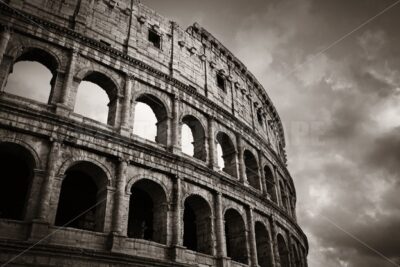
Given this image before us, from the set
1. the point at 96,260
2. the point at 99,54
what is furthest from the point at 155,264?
the point at 99,54

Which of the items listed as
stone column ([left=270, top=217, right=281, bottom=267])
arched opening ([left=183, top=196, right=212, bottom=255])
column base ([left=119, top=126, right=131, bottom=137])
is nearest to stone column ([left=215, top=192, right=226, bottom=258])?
arched opening ([left=183, top=196, right=212, bottom=255])

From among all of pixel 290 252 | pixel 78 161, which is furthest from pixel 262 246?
pixel 78 161

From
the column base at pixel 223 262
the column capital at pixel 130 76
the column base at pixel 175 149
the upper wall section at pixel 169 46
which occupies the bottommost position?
the column base at pixel 223 262

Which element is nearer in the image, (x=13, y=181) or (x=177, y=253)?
(x=13, y=181)

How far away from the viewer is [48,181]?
10.0 metres

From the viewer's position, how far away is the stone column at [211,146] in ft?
49.9

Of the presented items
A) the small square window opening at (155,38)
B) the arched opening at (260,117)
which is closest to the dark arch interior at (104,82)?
the small square window opening at (155,38)

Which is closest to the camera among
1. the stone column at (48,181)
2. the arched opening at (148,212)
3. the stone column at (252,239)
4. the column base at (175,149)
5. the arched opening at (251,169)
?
the stone column at (48,181)

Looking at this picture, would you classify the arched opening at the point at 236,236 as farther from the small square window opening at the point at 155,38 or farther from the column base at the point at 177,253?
the small square window opening at the point at 155,38

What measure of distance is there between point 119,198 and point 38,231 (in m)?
2.62

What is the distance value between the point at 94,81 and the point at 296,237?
15071 mm

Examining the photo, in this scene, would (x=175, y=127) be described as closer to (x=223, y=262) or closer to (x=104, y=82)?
(x=104, y=82)

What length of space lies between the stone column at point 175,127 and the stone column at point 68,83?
421 cm

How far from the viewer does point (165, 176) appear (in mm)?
12875
